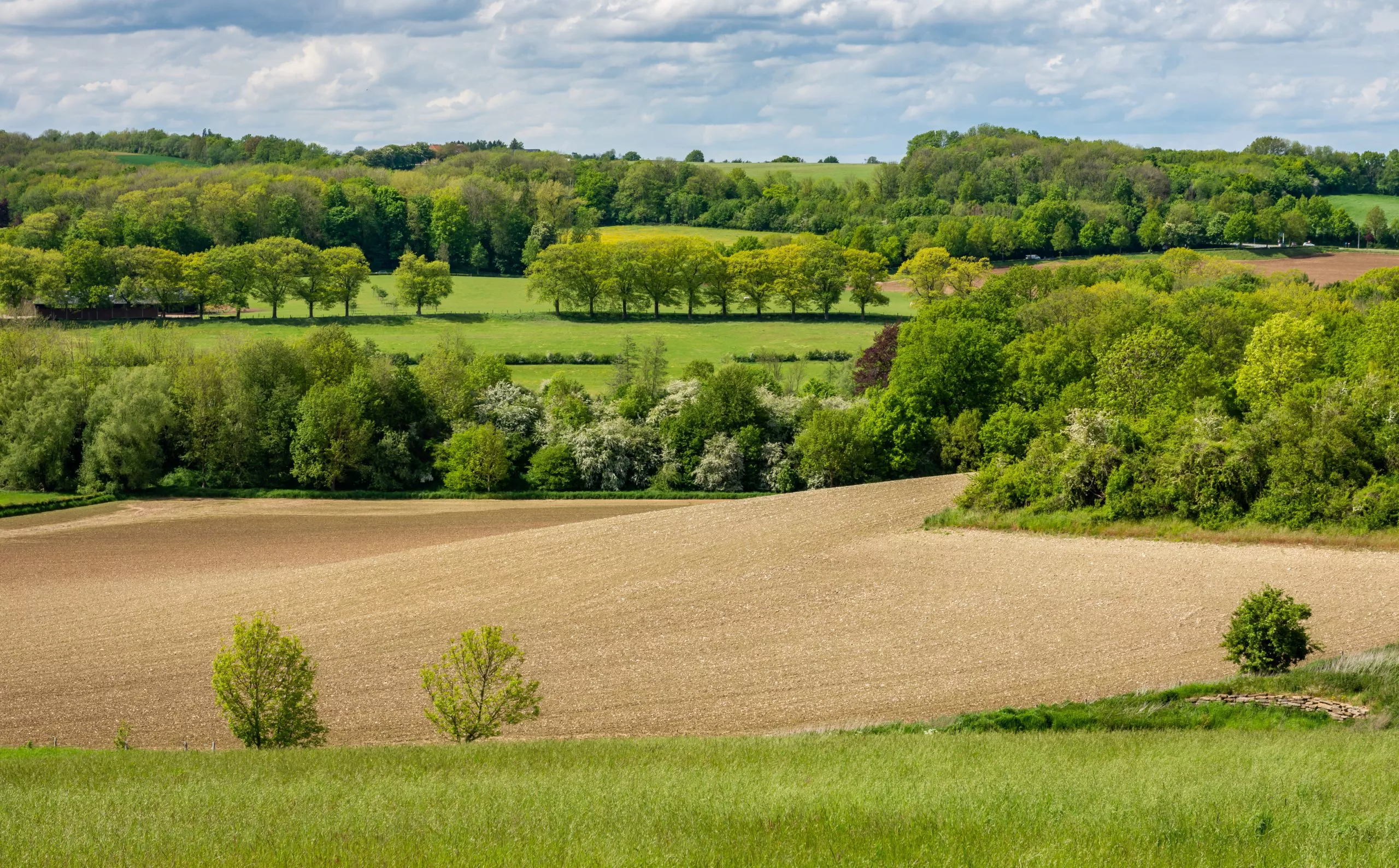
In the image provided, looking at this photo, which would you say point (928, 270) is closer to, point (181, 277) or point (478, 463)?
point (478, 463)

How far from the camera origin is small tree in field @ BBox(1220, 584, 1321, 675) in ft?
97.1

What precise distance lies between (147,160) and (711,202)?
89172 mm

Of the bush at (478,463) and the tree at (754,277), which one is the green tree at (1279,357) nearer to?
the bush at (478,463)

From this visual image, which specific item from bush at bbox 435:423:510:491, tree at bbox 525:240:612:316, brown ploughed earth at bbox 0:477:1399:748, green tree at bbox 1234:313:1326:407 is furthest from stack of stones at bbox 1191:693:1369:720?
tree at bbox 525:240:612:316

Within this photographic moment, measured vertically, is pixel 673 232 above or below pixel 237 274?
above

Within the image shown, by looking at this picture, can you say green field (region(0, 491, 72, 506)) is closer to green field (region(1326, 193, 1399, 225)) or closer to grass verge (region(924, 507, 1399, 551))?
grass verge (region(924, 507, 1399, 551))

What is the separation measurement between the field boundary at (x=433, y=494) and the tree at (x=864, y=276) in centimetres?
5036

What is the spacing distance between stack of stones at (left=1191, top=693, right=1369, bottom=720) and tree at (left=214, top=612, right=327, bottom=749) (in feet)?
66.2

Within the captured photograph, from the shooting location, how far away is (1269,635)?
29.6 meters

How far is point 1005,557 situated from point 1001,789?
98.3 ft

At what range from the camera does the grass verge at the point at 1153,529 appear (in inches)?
1694

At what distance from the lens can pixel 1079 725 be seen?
82.1 ft

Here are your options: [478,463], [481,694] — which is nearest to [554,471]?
[478,463]

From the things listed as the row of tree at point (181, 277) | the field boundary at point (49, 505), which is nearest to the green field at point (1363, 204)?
the row of tree at point (181, 277)
